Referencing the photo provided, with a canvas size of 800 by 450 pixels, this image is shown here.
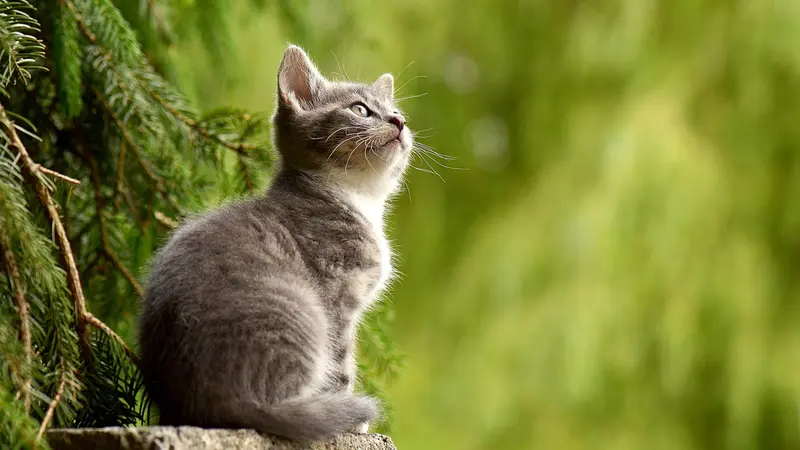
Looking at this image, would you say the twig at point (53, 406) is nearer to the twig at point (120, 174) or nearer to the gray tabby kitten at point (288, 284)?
the gray tabby kitten at point (288, 284)

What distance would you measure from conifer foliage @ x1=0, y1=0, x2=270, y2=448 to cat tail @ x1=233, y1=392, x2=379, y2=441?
8.4 inches

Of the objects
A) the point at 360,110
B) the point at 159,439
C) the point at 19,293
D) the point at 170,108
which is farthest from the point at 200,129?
the point at 159,439

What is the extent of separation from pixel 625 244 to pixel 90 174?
1820 millimetres

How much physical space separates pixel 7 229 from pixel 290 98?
0.62m

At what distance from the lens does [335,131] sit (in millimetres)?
1436

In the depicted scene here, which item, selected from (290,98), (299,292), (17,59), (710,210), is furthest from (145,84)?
(710,210)

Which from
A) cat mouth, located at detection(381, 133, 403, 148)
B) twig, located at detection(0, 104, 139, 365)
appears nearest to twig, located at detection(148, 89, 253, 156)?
cat mouth, located at detection(381, 133, 403, 148)

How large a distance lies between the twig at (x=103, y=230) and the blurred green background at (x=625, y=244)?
1122mm

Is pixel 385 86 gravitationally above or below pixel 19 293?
above

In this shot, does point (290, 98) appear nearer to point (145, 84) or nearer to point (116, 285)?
point (145, 84)

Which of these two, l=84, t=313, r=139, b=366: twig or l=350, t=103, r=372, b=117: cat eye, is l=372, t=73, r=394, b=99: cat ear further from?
l=84, t=313, r=139, b=366: twig

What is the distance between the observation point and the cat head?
1445mm

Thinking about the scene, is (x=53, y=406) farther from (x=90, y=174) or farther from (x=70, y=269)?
(x=90, y=174)

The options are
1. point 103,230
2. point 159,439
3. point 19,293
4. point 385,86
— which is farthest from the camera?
point 385,86
